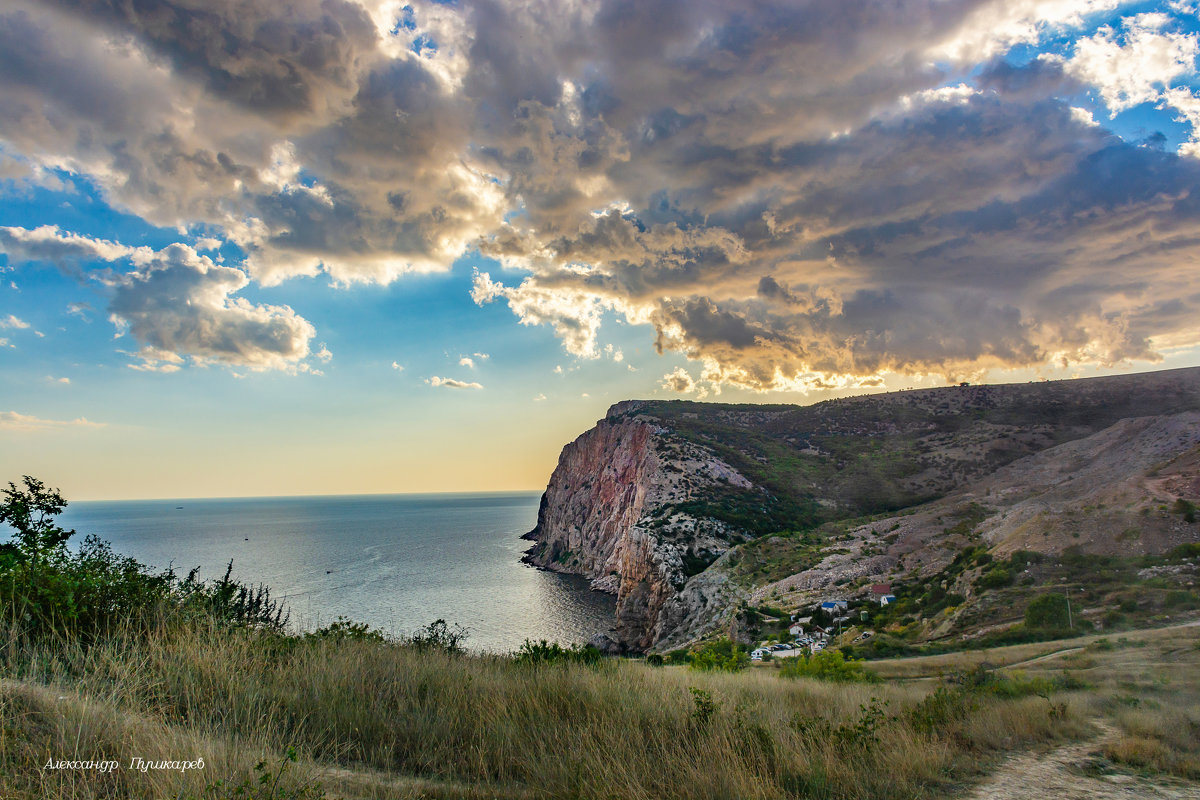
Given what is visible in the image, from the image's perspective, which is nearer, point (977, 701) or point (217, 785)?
point (217, 785)

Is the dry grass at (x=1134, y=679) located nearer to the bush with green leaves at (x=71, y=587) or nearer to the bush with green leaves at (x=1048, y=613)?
the bush with green leaves at (x=1048, y=613)

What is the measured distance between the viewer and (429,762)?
517 centimetres

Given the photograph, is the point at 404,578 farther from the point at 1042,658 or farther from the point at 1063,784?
the point at 1063,784

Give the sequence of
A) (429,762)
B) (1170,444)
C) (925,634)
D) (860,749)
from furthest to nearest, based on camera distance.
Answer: (1170,444), (925,634), (860,749), (429,762)

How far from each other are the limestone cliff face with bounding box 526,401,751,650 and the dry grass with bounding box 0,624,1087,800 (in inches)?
1802

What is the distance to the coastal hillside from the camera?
37.7 metres

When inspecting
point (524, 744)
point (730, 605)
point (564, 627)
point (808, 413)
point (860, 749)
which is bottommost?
point (564, 627)

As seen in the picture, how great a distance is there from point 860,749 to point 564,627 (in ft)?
193

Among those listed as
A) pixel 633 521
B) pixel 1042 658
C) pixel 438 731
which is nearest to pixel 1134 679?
pixel 1042 658

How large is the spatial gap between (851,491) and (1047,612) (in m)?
49.7

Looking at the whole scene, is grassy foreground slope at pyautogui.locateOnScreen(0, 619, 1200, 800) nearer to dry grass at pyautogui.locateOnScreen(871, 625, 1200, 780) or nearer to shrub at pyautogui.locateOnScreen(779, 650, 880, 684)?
dry grass at pyautogui.locateOnScreen(871, 625, 1200, 780)

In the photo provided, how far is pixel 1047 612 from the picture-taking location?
26172mm

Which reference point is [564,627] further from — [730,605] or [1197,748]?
[1197,748]

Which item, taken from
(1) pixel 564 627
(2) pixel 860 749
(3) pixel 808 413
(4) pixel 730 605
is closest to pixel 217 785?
(2) pixel 860 749
